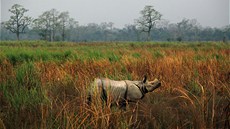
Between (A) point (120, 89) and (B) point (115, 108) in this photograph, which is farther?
(B) point (115, 108)

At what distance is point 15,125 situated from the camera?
2.56 m

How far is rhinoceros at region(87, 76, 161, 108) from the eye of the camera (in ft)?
8.87

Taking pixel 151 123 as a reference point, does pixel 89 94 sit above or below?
above

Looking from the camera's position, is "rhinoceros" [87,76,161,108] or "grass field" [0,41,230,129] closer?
"grass field" [0,41,230,129]

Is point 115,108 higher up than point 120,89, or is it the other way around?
point 120,89

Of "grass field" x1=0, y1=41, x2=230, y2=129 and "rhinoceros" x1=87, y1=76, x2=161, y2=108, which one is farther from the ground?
"rhinoceros" x1=87, y1=76, x2=161, y2=108

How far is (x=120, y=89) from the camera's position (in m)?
2.79

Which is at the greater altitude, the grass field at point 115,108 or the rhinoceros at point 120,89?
the rhinoceros at point 120,89

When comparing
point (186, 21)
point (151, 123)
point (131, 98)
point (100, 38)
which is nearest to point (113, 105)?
point (131, 98)

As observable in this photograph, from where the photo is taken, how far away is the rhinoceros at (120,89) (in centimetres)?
270

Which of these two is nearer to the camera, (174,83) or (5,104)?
(5,104)

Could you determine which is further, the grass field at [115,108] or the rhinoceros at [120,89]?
the rhinoceros at [120,89]

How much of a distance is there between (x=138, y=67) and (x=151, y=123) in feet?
8.39

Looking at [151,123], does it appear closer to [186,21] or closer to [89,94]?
[89,94]
